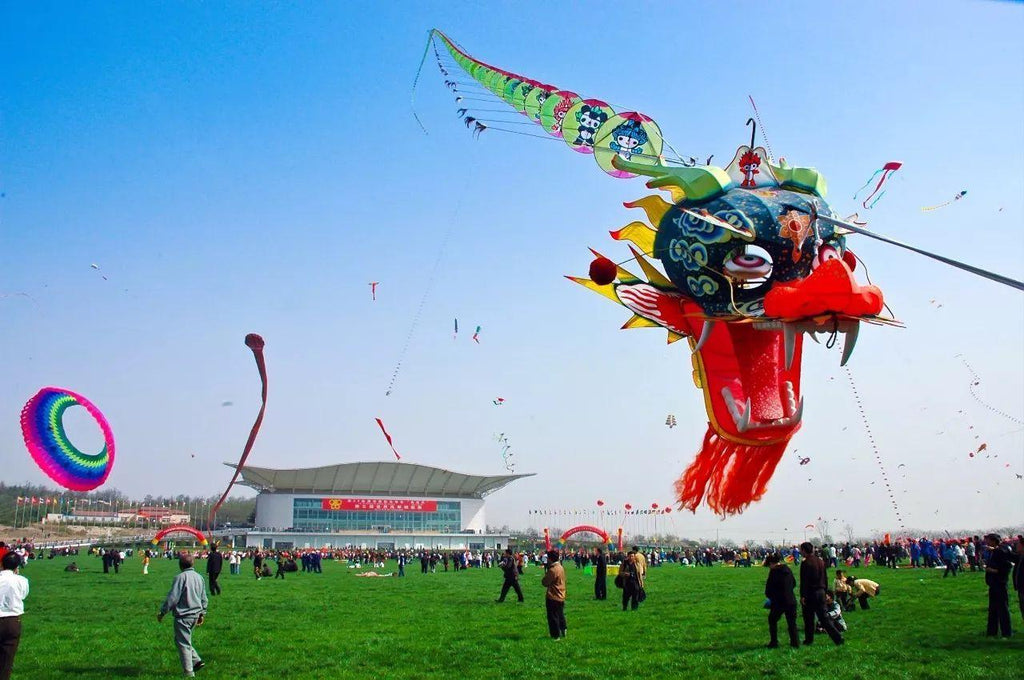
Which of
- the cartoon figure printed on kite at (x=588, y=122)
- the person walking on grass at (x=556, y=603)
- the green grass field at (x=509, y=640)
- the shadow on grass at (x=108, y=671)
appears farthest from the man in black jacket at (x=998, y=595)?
the shadow on grass at (x=108, y=671)

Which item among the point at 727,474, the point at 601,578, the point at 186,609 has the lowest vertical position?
the point at 601,578

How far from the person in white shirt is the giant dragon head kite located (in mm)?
10868

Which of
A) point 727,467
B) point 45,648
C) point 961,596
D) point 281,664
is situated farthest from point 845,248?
point 45,648

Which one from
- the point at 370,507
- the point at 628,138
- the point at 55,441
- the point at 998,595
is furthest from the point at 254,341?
the point at 370,507

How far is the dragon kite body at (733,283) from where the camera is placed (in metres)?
14.2

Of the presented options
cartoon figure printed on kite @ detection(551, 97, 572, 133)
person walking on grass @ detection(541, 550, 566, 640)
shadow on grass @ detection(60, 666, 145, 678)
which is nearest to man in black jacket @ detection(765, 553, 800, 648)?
person walking on grass @ detection(541, 550, 566, 640)

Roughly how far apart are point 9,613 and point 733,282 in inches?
466

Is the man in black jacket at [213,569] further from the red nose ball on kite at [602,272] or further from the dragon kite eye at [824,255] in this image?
the dragon kite eye at [824,255]

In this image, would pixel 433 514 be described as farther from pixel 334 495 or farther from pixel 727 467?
pixel 727 467

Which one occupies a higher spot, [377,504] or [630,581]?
[377,504]

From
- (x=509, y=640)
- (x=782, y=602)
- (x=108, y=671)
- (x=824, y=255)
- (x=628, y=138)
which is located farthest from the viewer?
(x=628, y=138)

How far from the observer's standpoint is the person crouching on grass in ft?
34.5

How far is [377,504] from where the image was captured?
108 metres

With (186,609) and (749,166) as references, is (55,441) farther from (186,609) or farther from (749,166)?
(749,166)
